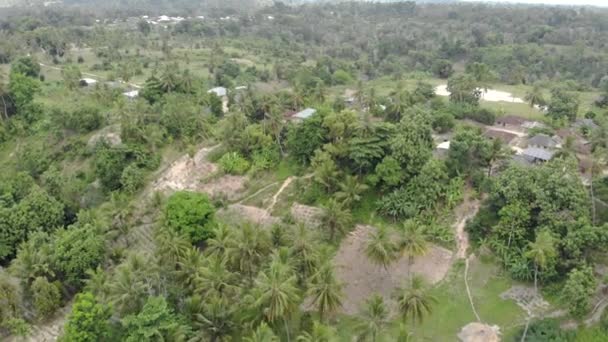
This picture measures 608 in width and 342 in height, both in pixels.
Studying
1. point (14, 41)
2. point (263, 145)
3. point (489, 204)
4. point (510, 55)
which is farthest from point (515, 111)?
point (14, 41)

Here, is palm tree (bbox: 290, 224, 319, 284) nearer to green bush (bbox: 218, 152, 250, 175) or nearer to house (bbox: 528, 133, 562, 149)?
green bush (bbox: 218, 152, 250, 175)

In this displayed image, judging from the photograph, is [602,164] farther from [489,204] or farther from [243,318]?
[243,318]

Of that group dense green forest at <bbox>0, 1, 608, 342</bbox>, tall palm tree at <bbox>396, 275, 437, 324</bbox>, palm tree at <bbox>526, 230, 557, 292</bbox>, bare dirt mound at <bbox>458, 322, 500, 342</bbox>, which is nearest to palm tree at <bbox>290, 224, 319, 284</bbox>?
dense green forest at <bbox>0, 1, 608, 342</bbox>

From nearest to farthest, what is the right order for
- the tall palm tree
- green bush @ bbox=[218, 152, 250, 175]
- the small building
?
the tall palm tree → green bush @ bbox=[218, 152, 250, 175] → the small building

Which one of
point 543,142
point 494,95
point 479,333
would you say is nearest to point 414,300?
point 479,333

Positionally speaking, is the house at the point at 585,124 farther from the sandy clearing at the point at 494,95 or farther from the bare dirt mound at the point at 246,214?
the bare dirt mound at the point at 246,214

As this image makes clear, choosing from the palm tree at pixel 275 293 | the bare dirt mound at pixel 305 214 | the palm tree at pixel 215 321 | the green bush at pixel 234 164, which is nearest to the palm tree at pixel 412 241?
the palm tree at pixel 275 293

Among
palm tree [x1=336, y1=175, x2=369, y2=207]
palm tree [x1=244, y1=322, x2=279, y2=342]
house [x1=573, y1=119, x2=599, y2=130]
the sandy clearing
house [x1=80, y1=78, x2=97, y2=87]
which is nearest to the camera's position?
palm tree [x1=244, y1=322, x2=279, y2=342]
